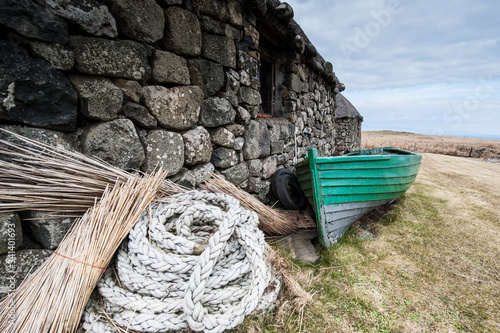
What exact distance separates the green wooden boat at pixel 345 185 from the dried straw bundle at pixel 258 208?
15.7 inches

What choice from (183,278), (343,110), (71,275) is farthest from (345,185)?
(343,110)

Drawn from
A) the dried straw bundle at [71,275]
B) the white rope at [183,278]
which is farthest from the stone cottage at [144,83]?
the white rope at [183,278]

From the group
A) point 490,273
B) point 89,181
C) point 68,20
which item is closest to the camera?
point 68,20

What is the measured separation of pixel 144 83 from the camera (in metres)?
1.88

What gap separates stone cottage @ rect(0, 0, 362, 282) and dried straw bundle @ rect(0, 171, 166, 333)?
187mm

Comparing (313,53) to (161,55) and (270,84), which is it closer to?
(270,84)

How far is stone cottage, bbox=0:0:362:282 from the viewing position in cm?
135

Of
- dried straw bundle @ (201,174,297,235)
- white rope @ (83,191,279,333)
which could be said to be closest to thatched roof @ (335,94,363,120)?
dried straw bundle @ (201,174,297,235)

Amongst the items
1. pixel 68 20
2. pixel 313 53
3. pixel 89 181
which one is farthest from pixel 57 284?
pixel 313 53

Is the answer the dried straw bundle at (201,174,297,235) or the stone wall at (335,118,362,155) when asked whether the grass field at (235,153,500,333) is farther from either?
the stone wall at (335,118,362,155)

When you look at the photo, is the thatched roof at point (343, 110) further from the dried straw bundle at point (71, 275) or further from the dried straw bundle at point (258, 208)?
the dried straw bundle at point (71, 275)

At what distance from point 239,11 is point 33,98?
7.37 ft

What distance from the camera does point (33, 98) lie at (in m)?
1.35

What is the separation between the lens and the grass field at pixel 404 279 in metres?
1.77
